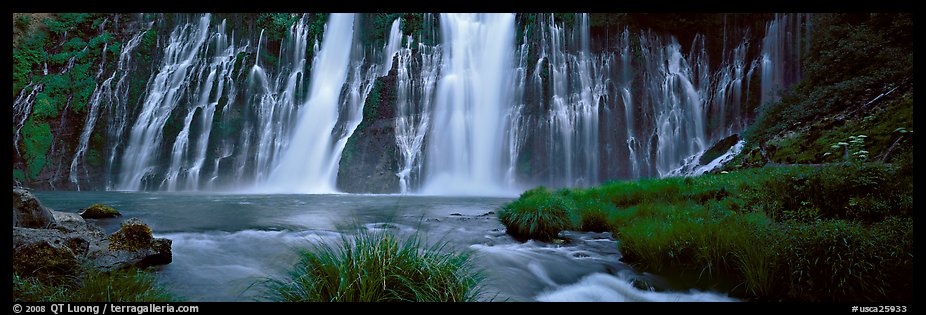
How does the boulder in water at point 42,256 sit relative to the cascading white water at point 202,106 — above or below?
below

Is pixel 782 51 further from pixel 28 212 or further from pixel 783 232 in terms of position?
pixel 28 212

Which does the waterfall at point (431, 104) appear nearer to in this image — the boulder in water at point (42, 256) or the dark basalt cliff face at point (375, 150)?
the dark basalt cliff face at point (375, 150)

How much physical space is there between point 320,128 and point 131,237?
2594cm

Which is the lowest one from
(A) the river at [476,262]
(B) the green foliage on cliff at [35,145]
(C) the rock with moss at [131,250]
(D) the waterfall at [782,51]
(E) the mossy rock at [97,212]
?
(A) the river at [476,262]

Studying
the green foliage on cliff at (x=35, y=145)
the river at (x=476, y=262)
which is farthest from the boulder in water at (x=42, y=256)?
the green foliage on cliff at (x=35, y=145)

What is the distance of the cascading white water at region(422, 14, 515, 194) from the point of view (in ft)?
90.7

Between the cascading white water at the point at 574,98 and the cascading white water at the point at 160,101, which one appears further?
the cascading white water at the point at 160,101

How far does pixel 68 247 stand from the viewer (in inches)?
162

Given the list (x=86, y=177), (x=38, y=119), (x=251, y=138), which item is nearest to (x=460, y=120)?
(x=251, y=138)

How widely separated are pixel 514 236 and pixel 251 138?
2922cm

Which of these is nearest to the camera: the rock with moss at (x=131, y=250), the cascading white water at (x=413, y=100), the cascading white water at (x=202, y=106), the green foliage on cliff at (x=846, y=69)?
the rock with moss at (x=131, y=250)

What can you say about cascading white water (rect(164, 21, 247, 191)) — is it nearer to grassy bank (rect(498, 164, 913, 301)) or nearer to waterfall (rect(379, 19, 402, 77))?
waterfall (rect(379, 19, 402, 77))

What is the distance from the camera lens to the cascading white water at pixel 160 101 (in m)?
31.2

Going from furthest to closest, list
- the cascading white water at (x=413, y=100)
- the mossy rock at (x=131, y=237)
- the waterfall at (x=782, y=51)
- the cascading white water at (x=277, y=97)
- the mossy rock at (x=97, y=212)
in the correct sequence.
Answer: the cascading white water at (x=277, y=97) → the cascading white water at (x=413, y=100) → the waterfall at (x=782, y=51) → the mossy rock at (x=97, y=212) → the mossy rock at (x=131, y=237)
